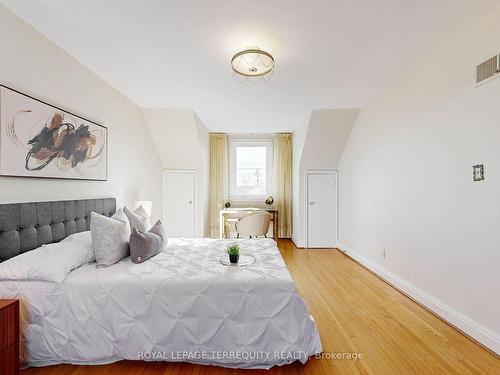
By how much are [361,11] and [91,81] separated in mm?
2644

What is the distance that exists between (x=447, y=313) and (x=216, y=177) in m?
4.43

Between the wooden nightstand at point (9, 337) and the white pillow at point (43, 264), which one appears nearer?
the wooden nightstand at point (9, 337)

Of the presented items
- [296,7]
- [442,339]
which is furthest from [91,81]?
[442,339]

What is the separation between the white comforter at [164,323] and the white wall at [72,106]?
0.85m

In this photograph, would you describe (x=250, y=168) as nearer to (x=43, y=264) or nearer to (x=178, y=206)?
(x=178, y=206)

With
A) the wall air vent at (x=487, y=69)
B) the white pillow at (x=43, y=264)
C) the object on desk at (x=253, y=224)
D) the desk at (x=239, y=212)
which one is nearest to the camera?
the white pillow at (x=43, y=264)

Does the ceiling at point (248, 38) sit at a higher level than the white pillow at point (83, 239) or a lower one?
higher

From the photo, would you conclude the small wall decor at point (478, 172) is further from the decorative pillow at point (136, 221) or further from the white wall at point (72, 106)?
the white wall at point (72, 106)

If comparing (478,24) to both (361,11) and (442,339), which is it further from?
(442,339)

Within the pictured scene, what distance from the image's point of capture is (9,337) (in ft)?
4.68

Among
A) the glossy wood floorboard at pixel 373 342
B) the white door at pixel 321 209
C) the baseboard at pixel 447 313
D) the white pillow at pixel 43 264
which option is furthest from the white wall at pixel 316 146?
the white pillow at pixel 43 264

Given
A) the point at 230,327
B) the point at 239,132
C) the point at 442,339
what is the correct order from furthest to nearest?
the point at 239,132, the point at 442,339, the point at 230,327

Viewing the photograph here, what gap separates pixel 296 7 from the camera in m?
1.73

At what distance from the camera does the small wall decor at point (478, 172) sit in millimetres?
1946
